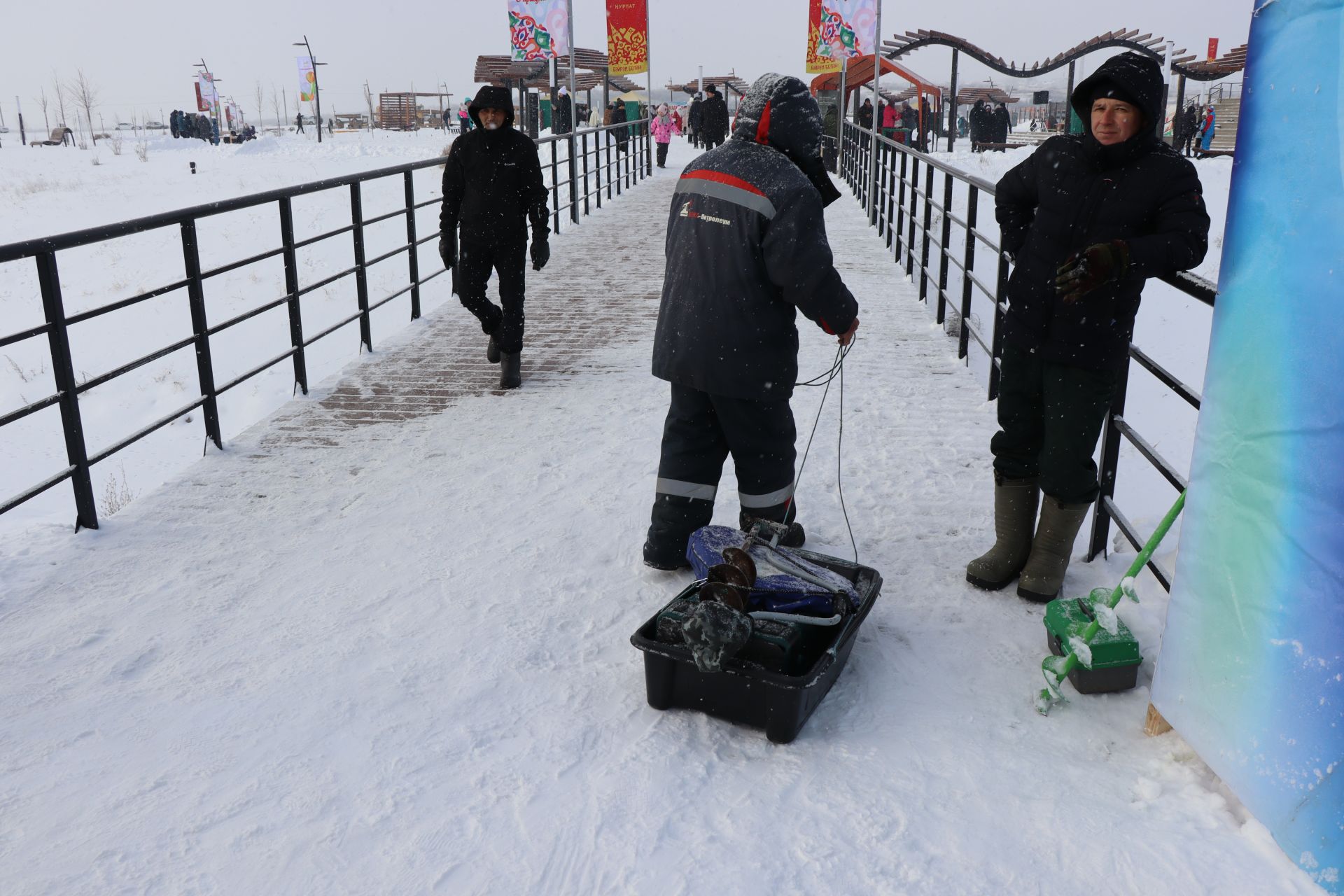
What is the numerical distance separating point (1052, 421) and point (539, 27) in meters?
12.0

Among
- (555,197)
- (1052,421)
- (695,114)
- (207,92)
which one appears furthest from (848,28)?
(207,92)

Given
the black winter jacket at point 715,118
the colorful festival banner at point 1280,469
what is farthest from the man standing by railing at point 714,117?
the colorful festival banner at point 1280,469

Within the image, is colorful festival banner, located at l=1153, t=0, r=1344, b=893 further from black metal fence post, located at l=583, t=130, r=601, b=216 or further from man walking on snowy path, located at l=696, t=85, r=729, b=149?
man walking on snowy path, located at l=696, t=85, r=729, b=149

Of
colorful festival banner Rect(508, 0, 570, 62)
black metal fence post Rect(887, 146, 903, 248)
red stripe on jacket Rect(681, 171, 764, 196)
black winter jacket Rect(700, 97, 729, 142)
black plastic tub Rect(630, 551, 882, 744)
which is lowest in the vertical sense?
black plastic tub Rect(630, 551, 882, 744)

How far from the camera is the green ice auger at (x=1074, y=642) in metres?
2.67

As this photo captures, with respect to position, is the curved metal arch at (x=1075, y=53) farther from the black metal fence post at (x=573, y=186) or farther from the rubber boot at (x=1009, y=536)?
the rubber boot at (x=1009, y=536)

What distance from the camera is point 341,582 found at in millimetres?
3572

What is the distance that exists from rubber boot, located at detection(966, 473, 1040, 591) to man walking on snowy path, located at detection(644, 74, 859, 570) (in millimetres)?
690

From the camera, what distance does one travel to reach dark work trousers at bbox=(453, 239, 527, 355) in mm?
6098

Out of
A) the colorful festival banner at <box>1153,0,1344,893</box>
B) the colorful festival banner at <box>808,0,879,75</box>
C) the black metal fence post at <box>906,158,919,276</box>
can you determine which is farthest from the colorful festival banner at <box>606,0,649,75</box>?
the colorful festival banner at <box>1153,0,1344,893</box>

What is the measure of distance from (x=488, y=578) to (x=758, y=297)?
4.34 feet

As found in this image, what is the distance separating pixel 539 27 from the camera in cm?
1351

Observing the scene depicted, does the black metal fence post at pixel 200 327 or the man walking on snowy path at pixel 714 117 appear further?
the man walking on snowy path at pixel 714 117

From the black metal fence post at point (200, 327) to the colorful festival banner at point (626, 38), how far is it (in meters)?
13.3
